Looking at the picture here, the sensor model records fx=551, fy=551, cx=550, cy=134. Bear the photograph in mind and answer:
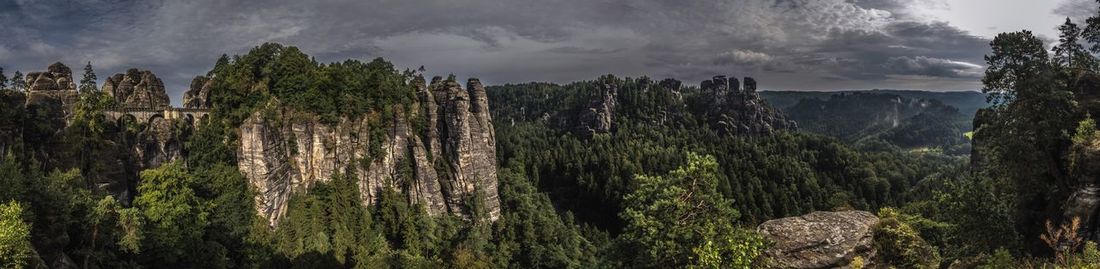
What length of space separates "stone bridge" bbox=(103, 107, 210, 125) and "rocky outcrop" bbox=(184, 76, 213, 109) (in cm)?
163

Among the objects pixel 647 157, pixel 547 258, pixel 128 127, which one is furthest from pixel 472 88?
pixel 647 157

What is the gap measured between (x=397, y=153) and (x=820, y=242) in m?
54.4

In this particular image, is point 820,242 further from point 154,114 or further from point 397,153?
point 154,114

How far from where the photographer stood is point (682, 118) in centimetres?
16862

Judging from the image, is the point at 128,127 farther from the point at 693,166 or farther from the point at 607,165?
the point at 607,165

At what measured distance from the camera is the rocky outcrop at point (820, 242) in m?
17.7

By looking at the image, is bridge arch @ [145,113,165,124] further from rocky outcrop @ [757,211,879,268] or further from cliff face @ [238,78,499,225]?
rocky outcrop @ [757,211,879,268]

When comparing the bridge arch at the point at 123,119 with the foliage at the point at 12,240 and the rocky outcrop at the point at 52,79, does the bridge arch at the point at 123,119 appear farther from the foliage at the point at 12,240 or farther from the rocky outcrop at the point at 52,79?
the foliage at the point at 12,240

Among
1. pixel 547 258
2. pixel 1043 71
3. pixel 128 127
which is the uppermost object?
pixel 1043 71

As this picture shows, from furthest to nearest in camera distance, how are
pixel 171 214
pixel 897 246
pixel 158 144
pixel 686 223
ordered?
pixel 158 144
pixel 171 214
pixel 897 246
pixel 686 223

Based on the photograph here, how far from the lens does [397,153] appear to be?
65250mm

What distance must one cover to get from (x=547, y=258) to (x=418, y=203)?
17.2 m

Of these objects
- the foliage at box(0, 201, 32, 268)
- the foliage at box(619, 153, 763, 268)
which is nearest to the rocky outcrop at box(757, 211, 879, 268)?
the foliage at box(619, 153, 763, 268)

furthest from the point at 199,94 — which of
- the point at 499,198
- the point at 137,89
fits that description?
the point at 499,198
